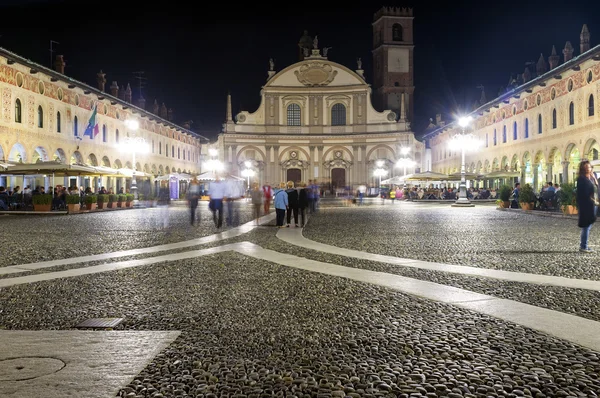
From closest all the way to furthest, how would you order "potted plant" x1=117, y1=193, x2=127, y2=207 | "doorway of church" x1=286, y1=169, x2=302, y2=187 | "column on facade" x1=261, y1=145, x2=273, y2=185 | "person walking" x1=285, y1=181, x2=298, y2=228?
"person walking" x1=285, y1=181, x2=298, y2=228 → "potted plant" x1=117, y1=193, x2=127, y2=207 → "column on facade" x1=261, y1=145, x2=273, y2=185 → "doorway of church" x1=286, y1=169, x2=302, y2=187

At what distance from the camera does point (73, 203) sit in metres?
25.6

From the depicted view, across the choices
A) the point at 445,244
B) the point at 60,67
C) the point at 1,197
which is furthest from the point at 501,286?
the point at 60,67

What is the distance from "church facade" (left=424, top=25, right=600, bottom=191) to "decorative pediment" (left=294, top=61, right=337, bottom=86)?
19.4 meters

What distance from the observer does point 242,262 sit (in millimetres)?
9172

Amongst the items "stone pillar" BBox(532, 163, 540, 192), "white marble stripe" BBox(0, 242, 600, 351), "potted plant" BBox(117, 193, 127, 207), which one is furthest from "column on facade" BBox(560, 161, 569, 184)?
"white marble stripe" BBox(0, 242, 600, 351)

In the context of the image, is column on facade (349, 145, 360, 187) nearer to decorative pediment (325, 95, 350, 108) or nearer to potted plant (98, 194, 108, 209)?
decorative pediment (325, 95, 350, 108)

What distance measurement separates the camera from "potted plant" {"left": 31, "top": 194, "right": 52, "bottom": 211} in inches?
983

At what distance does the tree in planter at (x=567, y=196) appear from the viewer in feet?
67.1

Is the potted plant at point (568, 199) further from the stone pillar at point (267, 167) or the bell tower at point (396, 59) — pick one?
the bell tower at point (396, 59)

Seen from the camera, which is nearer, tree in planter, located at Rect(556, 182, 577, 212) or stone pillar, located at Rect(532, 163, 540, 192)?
tree in planter, located at Rect(556, 182, 577, 212)

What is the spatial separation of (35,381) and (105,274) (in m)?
A: 4.71

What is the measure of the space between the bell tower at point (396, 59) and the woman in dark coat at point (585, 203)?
59228 mm

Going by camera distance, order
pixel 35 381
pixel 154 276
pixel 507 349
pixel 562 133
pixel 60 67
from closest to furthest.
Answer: pixel 35 381 < pixel 507 349 < pixel 154 276 < pixel 562 133 < pixel 60 67

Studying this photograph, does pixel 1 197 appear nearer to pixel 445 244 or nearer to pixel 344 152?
pixel 445 244
